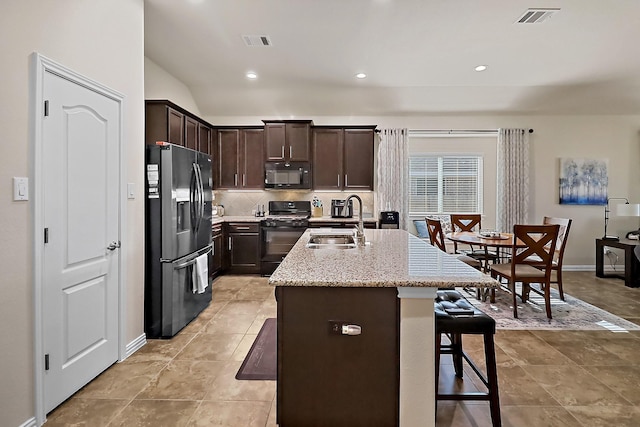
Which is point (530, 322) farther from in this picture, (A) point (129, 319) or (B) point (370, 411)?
(A) point (129, 319)

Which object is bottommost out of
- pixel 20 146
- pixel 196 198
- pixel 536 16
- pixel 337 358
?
pixel 337 358

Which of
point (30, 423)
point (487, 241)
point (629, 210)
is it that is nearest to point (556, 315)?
point (487, 241)

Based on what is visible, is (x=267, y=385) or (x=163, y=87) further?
(x=163, y=87)

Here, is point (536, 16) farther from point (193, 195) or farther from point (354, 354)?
point (193, 195)

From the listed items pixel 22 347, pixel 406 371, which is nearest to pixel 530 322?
pixel 406 371

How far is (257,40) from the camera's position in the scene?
12.2 ft

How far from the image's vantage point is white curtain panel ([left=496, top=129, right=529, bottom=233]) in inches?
231

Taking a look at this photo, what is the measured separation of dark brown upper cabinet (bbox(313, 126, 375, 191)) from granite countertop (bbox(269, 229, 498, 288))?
343 centimetres

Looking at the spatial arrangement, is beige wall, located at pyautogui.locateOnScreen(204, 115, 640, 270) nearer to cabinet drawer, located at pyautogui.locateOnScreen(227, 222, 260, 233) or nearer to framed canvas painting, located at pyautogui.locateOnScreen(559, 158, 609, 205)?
framed canvas painting, located at pyautogui.locateOnScreen(559, 158, 609, 205)

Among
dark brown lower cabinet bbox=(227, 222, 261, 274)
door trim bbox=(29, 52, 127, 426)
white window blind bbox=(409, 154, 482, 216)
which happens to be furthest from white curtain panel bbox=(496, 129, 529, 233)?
door trim bbox=(29, 52, 127, 426)

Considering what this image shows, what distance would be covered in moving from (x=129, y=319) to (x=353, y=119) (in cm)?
457

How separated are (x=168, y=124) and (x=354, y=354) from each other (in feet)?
11.2

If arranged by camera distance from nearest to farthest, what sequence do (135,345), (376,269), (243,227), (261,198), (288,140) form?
(376,269) → (135,345) → (243,227) → (288,140) → (261,198)

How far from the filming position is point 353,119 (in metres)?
6.02
